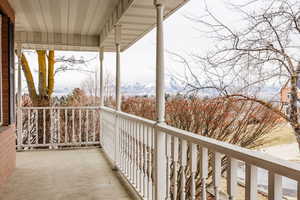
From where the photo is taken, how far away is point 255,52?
1.65 metres

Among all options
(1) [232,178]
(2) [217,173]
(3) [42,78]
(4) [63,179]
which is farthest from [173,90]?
(3) [42,78]

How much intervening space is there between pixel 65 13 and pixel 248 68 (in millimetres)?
3992

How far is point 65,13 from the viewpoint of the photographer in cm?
488

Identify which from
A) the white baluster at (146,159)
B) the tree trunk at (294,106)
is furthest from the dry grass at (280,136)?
the white baluster at (146,159)

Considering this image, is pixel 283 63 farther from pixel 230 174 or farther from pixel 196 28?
pixel 196 28

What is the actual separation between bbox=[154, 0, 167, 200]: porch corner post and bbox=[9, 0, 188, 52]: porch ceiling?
0.72 meters

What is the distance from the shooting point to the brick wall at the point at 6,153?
3.77 meters

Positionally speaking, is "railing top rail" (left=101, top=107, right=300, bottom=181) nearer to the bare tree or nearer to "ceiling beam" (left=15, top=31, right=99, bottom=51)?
the bare tree

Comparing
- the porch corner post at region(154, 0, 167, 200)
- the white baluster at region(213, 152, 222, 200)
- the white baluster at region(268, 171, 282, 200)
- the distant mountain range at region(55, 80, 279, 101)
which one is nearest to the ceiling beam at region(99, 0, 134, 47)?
the porch corner post at region(154, 0, 167, 200)

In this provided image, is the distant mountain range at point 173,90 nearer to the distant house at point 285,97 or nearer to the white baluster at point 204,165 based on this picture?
the distant house at point 285,97

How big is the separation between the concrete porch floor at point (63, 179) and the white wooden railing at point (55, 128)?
783 millimetres

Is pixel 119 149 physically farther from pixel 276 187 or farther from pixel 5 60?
pixel 276 187

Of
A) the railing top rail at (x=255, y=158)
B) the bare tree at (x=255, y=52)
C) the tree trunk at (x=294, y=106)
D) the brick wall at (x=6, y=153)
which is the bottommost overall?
the brick wall at (x=6, y=153)

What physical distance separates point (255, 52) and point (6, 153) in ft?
12.2
